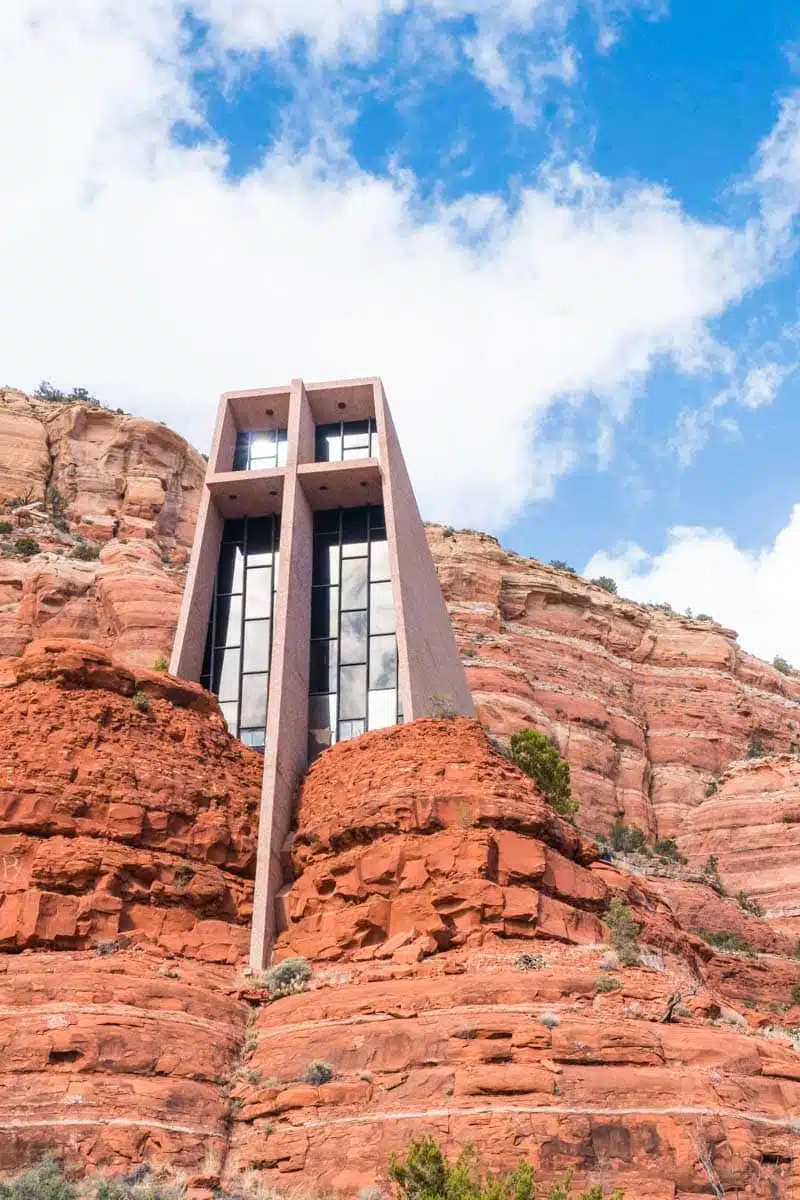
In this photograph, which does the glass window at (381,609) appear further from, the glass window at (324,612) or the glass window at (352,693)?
the glass window at (352,693)

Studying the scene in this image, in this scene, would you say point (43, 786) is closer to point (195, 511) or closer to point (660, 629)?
point (195, 511)

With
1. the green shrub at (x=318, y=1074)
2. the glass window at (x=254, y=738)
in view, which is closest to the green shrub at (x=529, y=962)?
the green shrub at (x=318, y=1074)

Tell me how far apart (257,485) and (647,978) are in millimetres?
16852

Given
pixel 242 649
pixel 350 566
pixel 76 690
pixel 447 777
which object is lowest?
pixel 447 777

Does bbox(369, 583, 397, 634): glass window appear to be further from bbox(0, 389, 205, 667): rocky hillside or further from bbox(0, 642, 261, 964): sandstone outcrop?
bbox(0, 389, 205, 667): rocky hillside

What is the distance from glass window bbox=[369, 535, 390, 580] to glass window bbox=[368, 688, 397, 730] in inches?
128

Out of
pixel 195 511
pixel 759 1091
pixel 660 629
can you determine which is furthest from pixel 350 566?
pixel 660 629

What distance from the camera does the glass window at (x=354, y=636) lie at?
31172 mm

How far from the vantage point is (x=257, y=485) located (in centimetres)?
3281

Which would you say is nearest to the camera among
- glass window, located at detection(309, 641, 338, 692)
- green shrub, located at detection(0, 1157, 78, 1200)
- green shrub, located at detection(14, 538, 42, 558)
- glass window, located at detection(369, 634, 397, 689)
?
green shrub, located at detection(0, 1157, 78, 1200)

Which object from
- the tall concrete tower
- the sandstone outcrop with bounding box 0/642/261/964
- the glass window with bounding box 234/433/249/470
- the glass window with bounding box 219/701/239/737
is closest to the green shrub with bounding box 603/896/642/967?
the sandstone outcrop with bounding box 0/642/261/964

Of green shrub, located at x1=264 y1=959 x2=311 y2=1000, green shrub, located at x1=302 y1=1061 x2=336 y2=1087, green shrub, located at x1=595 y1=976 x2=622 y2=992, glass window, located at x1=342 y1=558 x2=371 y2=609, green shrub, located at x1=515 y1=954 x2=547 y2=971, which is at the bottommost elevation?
green shrub, located at x1=302 y1=1061 x2=336 y2=1087

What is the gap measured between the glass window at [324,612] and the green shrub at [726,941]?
15.4 meters

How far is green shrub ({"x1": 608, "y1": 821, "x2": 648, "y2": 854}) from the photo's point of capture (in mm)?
49500
